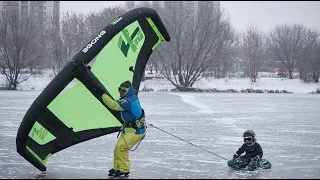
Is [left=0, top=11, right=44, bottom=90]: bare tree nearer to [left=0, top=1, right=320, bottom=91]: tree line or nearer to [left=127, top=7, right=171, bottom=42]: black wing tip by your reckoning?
[left=0, top=1, right=320, bottom=91]: tree line

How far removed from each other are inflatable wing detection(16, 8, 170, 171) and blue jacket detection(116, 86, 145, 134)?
0.50m

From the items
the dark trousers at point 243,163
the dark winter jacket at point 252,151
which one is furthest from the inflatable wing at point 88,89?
the dark winter jacket at point 252,151

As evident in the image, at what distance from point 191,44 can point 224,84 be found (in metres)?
5.12

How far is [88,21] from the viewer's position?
50000 mm

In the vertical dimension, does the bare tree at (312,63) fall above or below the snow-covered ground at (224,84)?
above

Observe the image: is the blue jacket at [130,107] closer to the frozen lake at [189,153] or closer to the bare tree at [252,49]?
the frozen lake at [189,153]

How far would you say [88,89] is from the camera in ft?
20.8

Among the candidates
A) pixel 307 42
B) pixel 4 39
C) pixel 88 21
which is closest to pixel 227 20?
pixel 307 42

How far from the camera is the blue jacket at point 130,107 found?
6.04 m

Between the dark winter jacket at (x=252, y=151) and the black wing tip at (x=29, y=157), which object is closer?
the black wing tip at (x=29, y=157)

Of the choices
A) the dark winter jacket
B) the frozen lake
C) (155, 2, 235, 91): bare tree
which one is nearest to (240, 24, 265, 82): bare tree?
(155, 2, 235, 91): bare tree

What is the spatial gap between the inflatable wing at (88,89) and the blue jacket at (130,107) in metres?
0.50

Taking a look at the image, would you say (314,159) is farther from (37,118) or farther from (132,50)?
(37,118)

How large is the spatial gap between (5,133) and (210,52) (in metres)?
31.2
